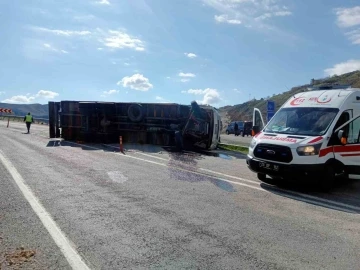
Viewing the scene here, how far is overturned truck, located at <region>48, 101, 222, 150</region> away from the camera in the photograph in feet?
55.4

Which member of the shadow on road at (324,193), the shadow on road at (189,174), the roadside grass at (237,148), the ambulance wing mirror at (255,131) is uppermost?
the ambulance wing mirror at (255,131)

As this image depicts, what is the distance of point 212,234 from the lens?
4.67m

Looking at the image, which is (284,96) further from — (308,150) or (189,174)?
(308,150)

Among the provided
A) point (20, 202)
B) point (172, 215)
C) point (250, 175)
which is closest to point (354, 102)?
point (250, 175)

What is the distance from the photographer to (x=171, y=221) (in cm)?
517

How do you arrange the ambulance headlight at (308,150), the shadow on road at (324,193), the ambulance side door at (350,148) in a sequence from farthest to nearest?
the ambulance side door at (350,148) → the ambulance headlight at (308,150) → the shadow on road at (324,193)

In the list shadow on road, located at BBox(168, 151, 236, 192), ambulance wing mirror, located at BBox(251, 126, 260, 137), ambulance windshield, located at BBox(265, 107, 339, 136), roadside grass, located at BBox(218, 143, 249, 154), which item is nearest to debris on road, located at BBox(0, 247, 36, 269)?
shadow on road, located at BBox(168, 151, 236, 192)

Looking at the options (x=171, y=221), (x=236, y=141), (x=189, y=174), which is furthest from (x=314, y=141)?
(x=236, y=141)

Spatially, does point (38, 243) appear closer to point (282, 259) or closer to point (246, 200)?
point (282, 259)

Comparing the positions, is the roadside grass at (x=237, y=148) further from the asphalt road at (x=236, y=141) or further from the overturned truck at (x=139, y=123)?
the asphalt road at (x=236, y=141)

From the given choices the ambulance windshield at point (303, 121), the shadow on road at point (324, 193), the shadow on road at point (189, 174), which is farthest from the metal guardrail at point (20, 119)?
the shadow on road at point (324, 193)

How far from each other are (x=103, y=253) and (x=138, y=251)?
41 centimetres

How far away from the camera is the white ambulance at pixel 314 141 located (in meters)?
7.64

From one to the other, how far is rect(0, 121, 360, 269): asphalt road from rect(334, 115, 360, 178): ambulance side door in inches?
24.9
